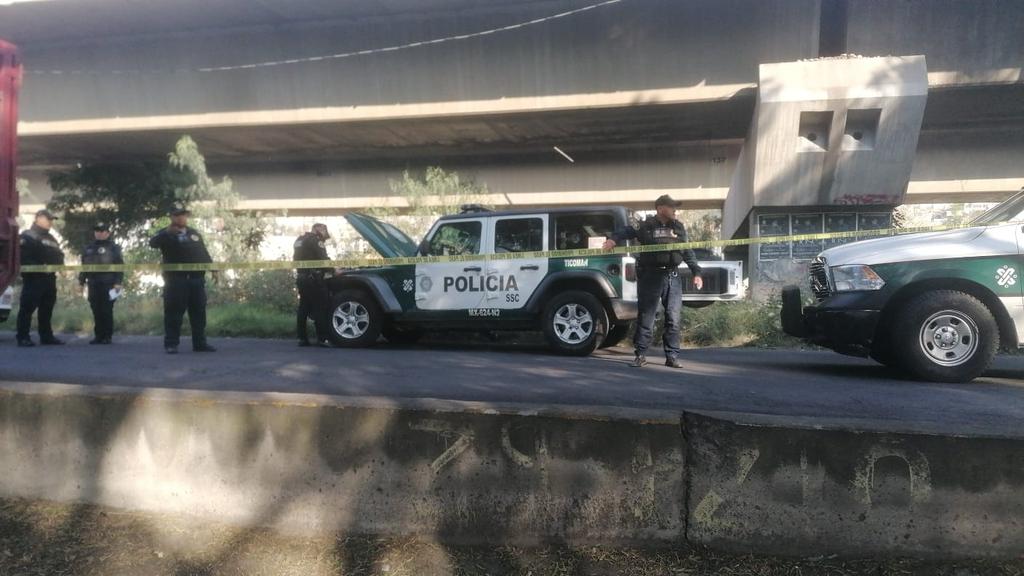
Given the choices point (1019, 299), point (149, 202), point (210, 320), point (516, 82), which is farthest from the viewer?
point (149, 202)

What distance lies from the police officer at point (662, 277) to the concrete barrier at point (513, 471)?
3.59m

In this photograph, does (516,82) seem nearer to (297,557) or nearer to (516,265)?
(516,265)

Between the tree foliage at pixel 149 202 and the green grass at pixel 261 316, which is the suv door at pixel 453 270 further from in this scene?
the tree foliage at pixel 149 202

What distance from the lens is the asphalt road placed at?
4.43m

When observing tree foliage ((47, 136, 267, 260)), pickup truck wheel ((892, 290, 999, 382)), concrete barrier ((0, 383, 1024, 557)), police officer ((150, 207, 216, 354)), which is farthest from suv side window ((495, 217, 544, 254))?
tree foliage ((47, 136, 267, 260))

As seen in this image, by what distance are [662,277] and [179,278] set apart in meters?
5.63

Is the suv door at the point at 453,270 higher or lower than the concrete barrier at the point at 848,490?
higher

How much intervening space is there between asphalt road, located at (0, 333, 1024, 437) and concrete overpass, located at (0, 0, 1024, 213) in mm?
11583

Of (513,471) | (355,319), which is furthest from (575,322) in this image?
(513,471)

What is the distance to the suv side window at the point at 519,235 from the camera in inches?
319

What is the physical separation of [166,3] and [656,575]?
19.4m

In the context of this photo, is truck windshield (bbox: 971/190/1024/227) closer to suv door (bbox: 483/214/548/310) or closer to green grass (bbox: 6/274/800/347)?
green grass (bbox: 6/274/800/347)

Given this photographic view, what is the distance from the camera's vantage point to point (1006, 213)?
18.2 feet

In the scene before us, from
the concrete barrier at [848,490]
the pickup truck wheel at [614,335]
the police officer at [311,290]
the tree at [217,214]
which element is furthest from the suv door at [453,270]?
the tree at [217,214]
